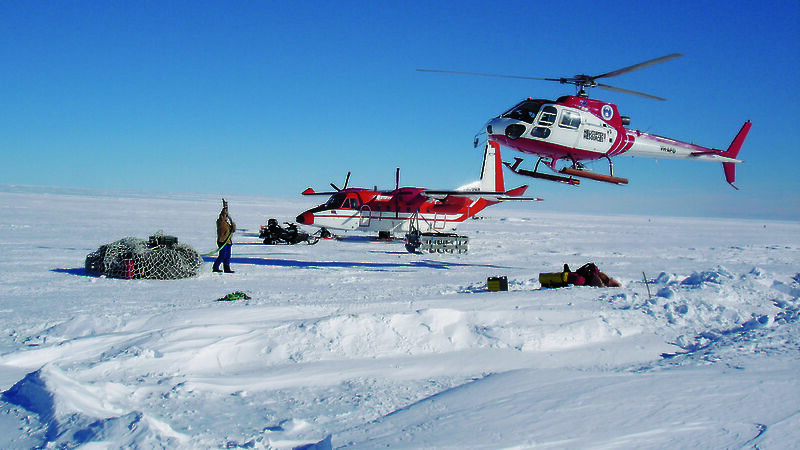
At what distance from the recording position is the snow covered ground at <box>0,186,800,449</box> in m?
3.78

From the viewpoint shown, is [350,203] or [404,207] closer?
[350,203]

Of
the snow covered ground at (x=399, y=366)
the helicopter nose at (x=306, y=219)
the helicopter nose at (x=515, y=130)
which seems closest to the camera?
the snow covered ground at (x=399, y=366)

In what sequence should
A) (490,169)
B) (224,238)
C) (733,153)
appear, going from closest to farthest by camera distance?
(224,238) < (733,153) < (490,169)

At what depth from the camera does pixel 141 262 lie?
36.4 feet

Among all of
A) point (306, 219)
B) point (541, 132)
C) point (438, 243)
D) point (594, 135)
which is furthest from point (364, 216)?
point (594, 135)

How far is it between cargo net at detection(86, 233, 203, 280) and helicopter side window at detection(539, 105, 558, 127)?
846cm

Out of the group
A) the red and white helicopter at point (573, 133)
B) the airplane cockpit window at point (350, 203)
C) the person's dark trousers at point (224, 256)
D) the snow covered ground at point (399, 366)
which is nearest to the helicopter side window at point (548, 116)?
the red and white helicopter at point (573, 133)

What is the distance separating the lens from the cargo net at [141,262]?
11.1 m

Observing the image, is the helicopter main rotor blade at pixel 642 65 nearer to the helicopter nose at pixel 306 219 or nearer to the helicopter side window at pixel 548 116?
the helicopter side window at pixel 548 116

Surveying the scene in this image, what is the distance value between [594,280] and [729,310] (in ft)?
8.42

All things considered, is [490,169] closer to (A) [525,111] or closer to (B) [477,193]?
(B) [477,193]

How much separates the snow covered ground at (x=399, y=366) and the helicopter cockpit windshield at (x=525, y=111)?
16.2ft

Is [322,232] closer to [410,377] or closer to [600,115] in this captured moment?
[600,115]

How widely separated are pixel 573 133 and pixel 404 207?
1114 cm
